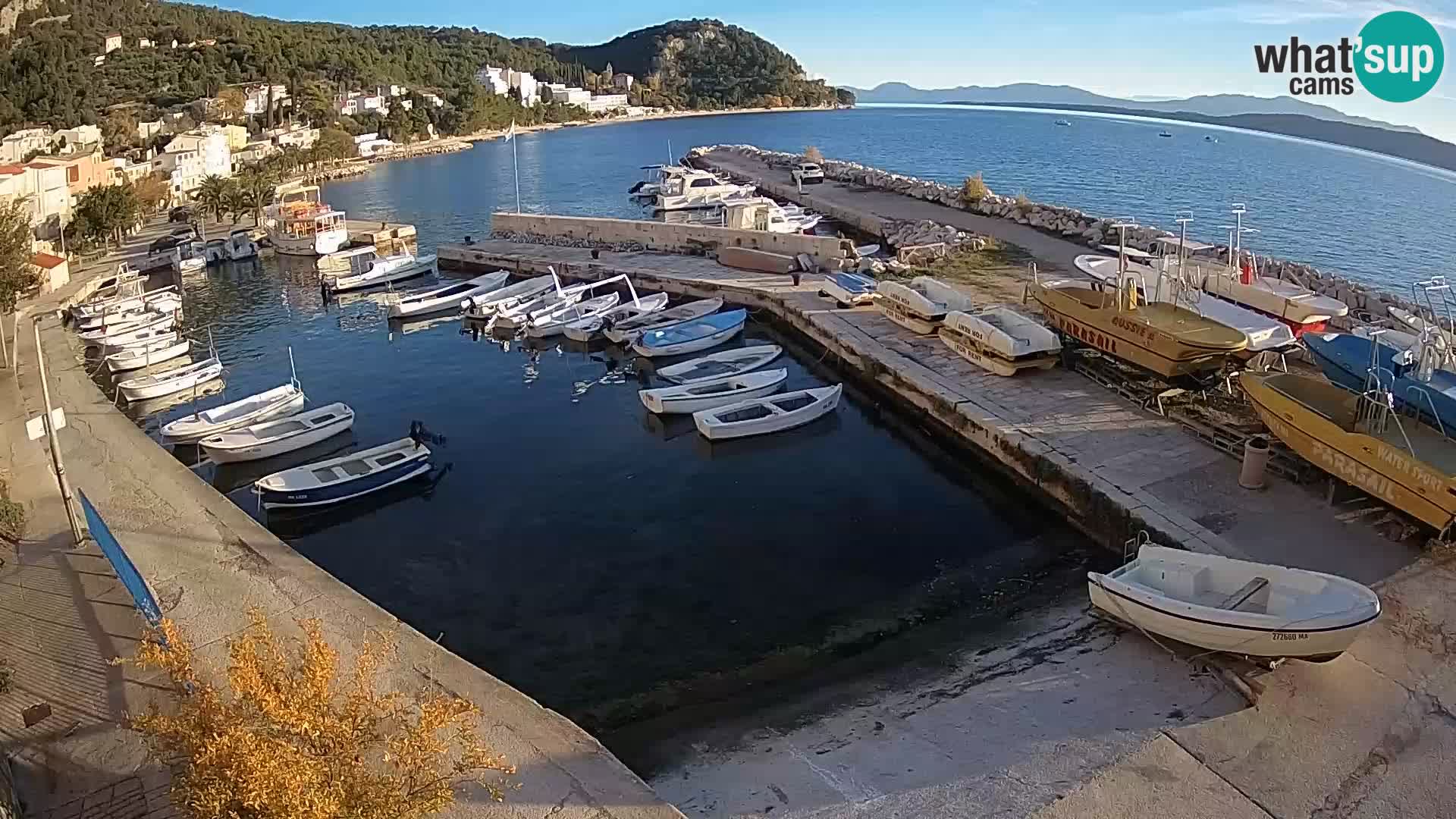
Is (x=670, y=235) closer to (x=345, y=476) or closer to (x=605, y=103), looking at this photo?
(x=345, y=476)

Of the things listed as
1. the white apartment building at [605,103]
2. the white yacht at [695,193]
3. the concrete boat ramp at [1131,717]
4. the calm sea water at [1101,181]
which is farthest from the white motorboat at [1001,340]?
the white apartment building at [605,103]

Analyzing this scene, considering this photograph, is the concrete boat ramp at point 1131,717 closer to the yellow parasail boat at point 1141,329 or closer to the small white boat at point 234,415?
the yellow parasail boat at point 1141,329

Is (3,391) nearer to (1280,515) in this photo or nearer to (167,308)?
(167,308)

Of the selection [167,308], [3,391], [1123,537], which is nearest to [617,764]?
[1123,537]

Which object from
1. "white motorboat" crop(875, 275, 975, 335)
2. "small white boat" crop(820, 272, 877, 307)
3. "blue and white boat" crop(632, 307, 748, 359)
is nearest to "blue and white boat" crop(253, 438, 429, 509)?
"blue and white boat" crop(632, 307, 748, 359)

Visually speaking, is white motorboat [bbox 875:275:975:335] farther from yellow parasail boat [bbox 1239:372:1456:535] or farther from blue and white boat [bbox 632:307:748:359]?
yellow parasail boat [bbox 1239:372:1456:535]

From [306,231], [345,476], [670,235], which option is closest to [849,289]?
[670,235]
